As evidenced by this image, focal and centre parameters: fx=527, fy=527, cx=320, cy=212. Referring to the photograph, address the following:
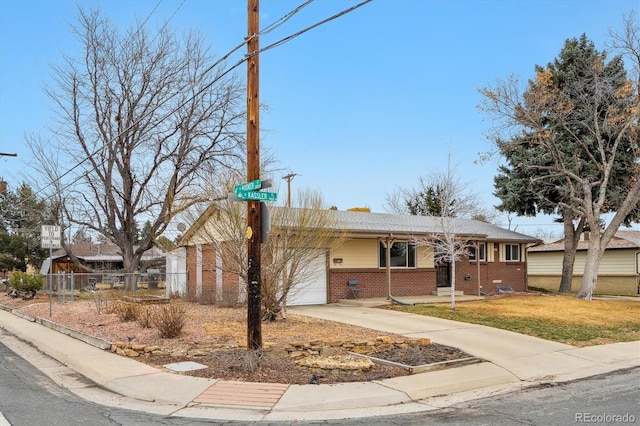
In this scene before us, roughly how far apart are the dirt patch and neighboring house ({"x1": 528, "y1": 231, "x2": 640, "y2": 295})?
2611 centimetres

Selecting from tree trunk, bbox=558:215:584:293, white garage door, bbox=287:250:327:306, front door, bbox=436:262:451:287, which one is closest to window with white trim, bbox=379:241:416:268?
front door, bbox=436:262:451:287

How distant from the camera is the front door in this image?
83.9ft

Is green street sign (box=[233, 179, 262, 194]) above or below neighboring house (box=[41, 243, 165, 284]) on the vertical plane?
above

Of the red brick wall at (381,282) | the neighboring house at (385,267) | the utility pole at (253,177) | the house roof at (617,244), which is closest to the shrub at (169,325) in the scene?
the utility pole at (253,177)

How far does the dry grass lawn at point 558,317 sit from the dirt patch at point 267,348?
12.8ft

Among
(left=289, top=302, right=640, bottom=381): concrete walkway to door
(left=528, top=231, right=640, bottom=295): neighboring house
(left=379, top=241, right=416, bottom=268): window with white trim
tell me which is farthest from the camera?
(left=528, top=231, right=640, bottom=295): neighboring house

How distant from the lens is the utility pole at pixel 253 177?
9070 mm

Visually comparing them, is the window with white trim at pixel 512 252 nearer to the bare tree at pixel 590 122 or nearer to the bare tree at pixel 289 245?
the bare tree at pixel 590 122

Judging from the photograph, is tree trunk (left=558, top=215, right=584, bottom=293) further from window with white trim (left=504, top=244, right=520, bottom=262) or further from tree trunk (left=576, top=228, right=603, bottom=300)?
tree trunk (left=576, top=228, right=603, bottom=300)

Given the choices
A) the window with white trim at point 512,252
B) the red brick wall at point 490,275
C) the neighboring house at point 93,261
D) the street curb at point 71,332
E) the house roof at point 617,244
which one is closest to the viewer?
the street curb at point 71,332

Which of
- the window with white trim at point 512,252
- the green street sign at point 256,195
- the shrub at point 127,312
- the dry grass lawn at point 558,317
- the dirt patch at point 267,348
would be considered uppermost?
the green street sign at point 256,195

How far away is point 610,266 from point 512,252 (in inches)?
382

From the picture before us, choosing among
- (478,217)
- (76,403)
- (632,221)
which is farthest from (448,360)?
(478,217)

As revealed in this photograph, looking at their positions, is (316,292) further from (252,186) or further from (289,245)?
(252,186)
